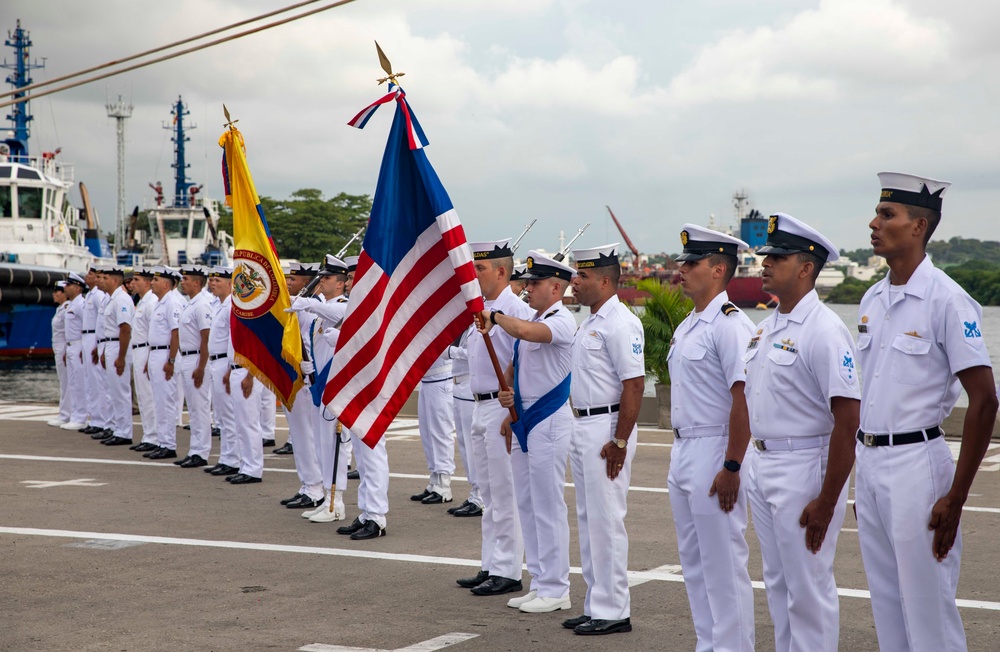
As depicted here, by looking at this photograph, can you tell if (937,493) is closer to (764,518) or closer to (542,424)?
(764,518)

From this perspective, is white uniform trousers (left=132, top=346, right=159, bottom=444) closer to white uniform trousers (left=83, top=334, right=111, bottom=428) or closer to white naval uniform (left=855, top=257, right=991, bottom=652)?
white uniform trousers (left=83, top=334, right=111, bottom=428)

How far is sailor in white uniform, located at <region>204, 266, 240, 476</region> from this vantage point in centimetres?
1193

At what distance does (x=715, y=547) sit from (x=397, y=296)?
262 cm

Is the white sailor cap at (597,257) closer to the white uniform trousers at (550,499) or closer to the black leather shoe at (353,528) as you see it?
the white uniform trousers at (550,499)

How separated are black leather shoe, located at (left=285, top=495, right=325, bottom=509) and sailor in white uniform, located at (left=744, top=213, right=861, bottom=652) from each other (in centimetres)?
592

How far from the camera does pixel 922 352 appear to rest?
4.01 m

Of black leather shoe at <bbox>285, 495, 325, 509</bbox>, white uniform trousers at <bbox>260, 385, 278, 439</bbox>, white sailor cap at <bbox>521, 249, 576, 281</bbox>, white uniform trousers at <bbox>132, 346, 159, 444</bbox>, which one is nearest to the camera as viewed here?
white sailor cap at <bbox>521, 249, 576, 281</bbox>

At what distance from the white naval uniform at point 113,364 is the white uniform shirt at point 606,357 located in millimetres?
10222

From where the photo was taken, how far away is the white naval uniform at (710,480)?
5066mm

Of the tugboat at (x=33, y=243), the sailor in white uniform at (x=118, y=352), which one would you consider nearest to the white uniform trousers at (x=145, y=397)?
the sailor in white uniform at (x=118, y=352)

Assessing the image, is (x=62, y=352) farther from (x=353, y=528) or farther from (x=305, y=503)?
(x=353, y=528)

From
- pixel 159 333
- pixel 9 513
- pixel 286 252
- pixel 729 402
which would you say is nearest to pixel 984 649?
pixel 729 402

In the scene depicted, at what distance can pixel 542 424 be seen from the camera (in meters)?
6.46

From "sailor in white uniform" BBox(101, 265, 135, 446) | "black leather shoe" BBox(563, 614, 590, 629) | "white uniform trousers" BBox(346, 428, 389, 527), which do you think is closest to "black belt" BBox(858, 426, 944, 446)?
"black leather shoe" BBox(563, 614, 590, 629)
